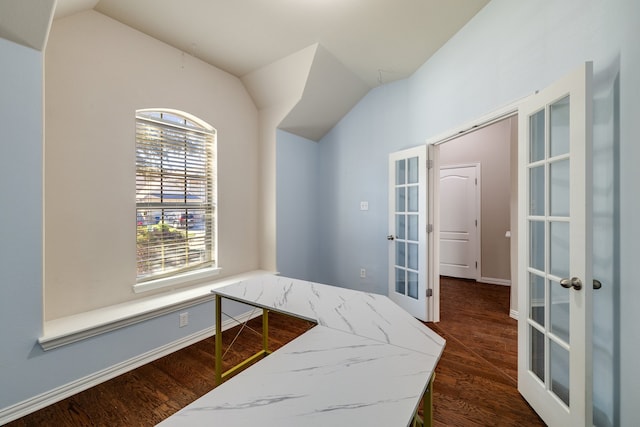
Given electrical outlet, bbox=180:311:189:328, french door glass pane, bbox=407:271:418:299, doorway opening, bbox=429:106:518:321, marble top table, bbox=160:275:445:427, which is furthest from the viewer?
doorway opening, bbox=429:106:518:321

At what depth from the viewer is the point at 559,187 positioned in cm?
148

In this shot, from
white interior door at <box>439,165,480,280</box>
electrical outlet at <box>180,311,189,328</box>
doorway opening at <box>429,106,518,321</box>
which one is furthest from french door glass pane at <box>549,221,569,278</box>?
white interior door at <box>439,165,480,280</box>

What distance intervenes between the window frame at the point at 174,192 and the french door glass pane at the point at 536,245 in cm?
283

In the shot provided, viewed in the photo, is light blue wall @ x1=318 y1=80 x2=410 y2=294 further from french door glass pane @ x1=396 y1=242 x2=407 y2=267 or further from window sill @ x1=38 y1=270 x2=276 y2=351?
window sill @ x1=38 y1=270 x2=276 y2=351

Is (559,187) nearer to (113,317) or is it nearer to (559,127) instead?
(559,127)

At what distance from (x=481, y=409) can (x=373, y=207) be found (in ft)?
7.33

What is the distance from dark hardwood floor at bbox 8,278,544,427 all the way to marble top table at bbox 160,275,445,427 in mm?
921

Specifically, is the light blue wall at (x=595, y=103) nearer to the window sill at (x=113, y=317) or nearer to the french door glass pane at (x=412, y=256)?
the french door glass pane at (x=412, y=256)

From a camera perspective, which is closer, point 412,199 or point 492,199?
point 412,199

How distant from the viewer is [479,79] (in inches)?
85.5

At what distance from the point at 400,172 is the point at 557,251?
187 centimetres

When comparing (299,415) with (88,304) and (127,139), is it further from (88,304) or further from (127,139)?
(127,139)

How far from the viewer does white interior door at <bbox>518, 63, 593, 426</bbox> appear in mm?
1253

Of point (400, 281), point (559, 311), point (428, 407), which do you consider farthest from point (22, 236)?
point (400, 281)
